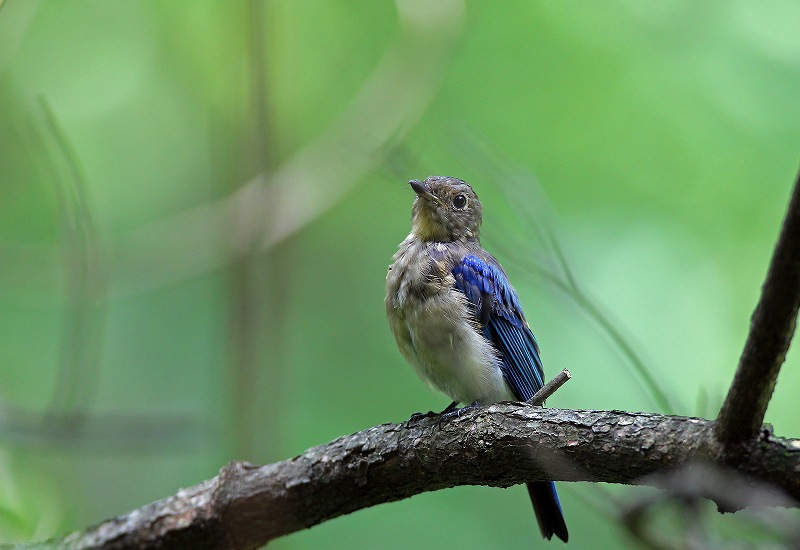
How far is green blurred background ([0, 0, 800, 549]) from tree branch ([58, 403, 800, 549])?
1103 mm

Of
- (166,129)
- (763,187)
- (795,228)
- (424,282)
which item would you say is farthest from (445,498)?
(795,228)

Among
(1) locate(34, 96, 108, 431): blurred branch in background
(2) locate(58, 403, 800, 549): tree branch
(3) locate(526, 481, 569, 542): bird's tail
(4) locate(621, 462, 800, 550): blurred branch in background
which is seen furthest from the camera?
(1) locate(34, 96, 108, 431): blurred branch in background

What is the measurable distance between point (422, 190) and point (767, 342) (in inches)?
123

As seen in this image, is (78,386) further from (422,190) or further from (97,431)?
(422,190)

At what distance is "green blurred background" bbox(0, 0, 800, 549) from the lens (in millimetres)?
5676

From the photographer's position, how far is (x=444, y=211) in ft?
17.9

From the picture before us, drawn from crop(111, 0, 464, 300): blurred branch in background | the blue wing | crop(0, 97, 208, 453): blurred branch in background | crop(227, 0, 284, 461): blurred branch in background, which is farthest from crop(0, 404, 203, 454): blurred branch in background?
the blue wing

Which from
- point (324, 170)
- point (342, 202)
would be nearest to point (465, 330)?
point (324, 170)

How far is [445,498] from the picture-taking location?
6.33 m

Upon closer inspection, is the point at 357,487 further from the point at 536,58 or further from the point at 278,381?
the point at 536,58

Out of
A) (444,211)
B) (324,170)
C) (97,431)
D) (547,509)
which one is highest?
(324,170)

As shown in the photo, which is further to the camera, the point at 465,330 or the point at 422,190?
the point at 422,190

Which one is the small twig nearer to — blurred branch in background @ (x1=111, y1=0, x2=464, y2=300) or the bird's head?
the bird's head

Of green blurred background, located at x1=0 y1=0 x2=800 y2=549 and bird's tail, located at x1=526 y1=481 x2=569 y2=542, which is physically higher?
green blurred background, located at x1=0 y1=0 x2=800 y2=549
